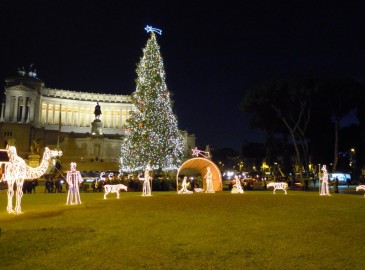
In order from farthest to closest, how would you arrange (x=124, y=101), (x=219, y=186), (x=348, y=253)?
1. (x=124, y=101)
2. (x=219, y=186)
3. (x=348, y=253)

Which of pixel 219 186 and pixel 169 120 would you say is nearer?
pixel 219 186

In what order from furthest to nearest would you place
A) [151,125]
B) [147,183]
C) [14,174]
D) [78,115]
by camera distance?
1. [78,115]
2. [151,125]
3. [147,183]
4. [14,174]

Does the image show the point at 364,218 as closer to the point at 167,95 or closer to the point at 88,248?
the point at 88,248

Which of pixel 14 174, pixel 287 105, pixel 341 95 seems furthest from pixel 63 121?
pixel 14 174

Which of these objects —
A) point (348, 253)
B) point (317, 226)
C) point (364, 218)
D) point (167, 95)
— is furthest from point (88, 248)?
point (167, 95)

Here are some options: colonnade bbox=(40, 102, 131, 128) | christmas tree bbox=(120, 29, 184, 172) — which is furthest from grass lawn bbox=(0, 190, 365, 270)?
colonnade bbox=(40, 102, 131, 128)

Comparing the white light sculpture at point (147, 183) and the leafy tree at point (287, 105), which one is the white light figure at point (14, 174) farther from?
the leafy tree at point (287, 105)

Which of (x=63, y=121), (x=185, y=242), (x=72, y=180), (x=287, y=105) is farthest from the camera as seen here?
(x=63, y=121)

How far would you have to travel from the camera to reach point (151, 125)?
42500 mm

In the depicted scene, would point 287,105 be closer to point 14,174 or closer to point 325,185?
point 325,185

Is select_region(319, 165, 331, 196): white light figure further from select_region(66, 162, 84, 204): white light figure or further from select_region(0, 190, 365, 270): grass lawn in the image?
select_region(66, 162, 84, 204): white light figure

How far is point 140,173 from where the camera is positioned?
42.3 m

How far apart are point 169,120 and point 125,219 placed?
29.9m

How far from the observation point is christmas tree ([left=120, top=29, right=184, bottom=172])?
4209 cm
